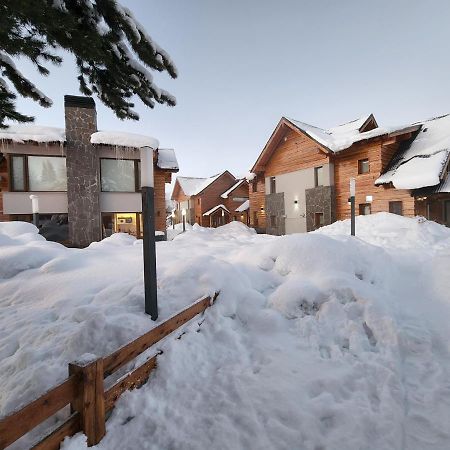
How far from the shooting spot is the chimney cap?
1342cm

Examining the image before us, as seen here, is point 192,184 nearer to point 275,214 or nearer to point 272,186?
point 272,186

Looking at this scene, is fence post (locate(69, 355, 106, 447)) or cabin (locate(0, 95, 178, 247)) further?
cabin (locate(0, 95, 178, 247))

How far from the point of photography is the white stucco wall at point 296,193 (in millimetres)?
18562

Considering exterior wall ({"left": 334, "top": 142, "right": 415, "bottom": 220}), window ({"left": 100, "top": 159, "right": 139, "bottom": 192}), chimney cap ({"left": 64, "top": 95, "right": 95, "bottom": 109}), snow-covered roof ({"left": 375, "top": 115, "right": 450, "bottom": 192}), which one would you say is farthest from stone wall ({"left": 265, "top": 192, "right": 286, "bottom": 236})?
chimney cap ({"left": 64, "top": 95, "right": 95, "bottom": 109})

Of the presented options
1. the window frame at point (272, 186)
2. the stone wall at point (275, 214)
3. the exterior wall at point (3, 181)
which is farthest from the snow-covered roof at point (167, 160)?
the stone wall at point (275, 214)

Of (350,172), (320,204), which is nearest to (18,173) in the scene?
(320,204)

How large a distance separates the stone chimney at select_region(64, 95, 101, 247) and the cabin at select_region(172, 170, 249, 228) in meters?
20.0

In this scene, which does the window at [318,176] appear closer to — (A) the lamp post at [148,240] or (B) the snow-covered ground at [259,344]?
(B) the snow-covered ground at [259,344]

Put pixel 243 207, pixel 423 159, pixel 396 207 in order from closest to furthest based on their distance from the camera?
1. pixel 423 159
2. pixel 396 207
3. pixel 243 207

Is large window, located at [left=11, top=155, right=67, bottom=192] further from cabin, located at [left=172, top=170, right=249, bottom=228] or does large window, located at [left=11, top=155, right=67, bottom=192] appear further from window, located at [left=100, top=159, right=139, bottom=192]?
cabin, located at [left=172, top=170, right=249, bottom=228]

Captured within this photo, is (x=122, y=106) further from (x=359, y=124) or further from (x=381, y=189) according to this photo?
(x=359, y=124)

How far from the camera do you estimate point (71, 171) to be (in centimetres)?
1345

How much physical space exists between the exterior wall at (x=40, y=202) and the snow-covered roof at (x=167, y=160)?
578 cm

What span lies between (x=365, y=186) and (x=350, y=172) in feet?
4.47
